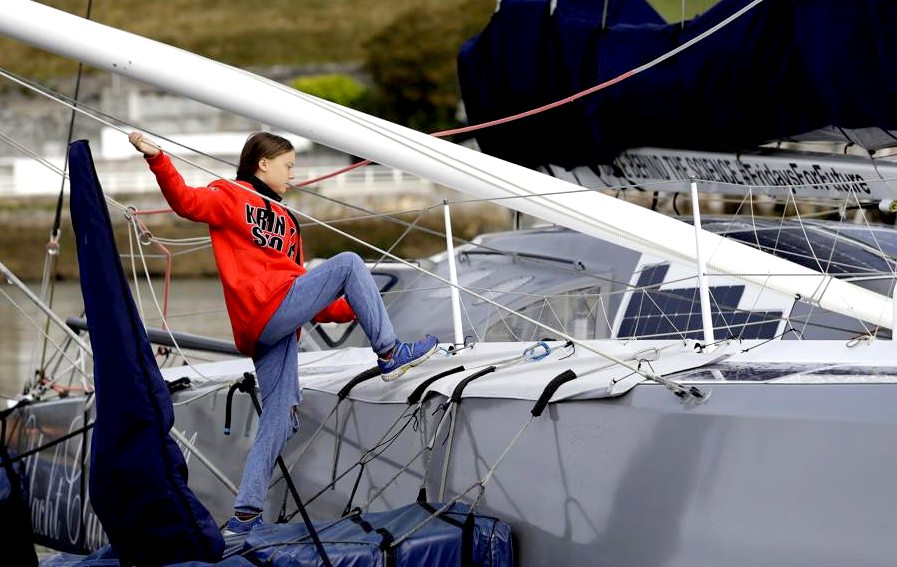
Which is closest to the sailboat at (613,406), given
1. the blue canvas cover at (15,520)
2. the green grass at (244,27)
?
the blue canvas cover at (15,520)

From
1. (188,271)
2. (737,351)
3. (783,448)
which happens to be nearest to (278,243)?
(737,351)

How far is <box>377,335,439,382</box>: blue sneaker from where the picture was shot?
5246 millimetres

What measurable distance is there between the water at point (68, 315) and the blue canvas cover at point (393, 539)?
7.38m

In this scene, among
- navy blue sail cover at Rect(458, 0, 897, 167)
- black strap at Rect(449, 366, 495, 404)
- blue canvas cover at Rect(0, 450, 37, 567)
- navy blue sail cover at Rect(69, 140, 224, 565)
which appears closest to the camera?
navy blue sail cover at Rect(69, 140, 224, 565)

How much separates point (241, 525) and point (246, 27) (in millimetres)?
46297

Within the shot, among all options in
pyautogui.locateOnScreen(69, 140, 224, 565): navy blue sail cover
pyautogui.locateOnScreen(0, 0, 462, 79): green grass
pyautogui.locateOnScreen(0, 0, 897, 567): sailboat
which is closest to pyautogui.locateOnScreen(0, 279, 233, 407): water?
pyautogui.locateOnScreen(0, 0, 897, 567): sailboat

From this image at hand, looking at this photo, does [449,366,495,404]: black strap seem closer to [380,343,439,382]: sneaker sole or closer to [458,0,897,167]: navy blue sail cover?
[380,343,439,382]: sneaker sole

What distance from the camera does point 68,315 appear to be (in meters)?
16.8

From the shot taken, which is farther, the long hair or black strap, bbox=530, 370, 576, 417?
the long hair

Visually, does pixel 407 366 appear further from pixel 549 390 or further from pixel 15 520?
pixel 15 520

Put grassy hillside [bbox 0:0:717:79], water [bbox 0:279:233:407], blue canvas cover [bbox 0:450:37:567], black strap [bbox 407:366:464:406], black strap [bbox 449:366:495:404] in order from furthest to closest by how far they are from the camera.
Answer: grassy hillside [bbox 0:0:717:79]
water [bbox 0:279:233:407]
blue canvas cover [bbox 0:450:37:567]
black strap [bbox 407:366:464:406]
black strap [bbox 449:366:495:404]

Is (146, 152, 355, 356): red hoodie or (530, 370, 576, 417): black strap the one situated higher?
(146, 152, 355, 356): red hoodie

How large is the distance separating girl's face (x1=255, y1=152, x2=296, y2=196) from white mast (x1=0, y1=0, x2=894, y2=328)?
0.20 m

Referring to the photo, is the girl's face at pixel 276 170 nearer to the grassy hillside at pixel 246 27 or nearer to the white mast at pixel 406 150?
the white mast at pixel 406 150
